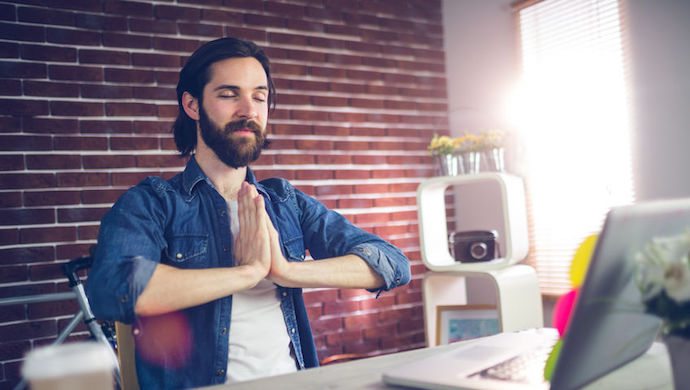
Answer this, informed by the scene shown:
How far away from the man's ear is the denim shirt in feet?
0.65

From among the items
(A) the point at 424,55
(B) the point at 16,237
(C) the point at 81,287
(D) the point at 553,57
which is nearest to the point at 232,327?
(C) the point at 81,287

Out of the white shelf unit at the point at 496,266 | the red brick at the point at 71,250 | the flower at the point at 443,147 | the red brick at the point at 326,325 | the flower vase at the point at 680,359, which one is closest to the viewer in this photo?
the flower vase at the point at 680,359

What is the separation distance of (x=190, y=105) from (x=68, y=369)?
139cm

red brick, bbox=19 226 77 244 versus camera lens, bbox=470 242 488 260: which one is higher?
red brick, bbox=19 226 77 244

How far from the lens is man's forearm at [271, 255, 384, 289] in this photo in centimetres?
160

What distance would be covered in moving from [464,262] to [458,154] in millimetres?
546

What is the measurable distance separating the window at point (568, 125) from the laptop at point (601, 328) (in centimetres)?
216

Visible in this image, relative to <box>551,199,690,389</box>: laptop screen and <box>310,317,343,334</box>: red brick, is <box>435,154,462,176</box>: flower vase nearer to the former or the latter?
<box>310,317,343,334</box>: red brick

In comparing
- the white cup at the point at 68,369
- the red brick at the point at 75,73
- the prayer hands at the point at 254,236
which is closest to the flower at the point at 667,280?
the white cup at the point at 68,369

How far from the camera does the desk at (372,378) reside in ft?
3.32

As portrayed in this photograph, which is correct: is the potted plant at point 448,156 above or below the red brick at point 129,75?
below

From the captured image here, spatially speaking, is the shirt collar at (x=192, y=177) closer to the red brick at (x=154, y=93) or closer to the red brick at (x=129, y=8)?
the red brick at (x=154, y=93)

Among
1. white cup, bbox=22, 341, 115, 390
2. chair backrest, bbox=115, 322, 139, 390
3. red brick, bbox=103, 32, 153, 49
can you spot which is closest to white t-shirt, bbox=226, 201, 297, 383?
chair backrest, bbox=115, 322, 139, 390

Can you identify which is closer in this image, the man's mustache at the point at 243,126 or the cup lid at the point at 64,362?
the cup lid at the point at 64,362
